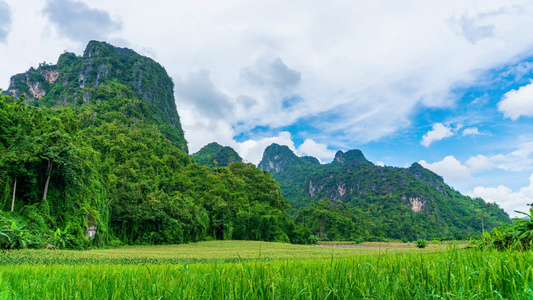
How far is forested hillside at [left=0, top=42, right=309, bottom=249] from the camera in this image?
47.6 ft

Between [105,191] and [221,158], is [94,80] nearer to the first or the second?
[221,158]

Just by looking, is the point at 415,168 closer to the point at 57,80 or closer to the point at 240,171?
the point at 240,171

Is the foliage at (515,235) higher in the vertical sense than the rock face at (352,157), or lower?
lower

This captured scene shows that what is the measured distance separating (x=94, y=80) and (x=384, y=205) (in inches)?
3851

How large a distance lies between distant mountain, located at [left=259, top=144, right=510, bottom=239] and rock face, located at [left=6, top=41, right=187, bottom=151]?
46792 mm

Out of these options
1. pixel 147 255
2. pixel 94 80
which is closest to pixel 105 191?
pixel 147 255

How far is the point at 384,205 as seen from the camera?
84.9m

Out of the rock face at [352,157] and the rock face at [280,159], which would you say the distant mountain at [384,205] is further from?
the rock face at [352,157]

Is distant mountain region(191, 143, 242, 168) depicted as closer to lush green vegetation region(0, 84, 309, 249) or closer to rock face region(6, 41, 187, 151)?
rock face region(6, 41, 187, 151)

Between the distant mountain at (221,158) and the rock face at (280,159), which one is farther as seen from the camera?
the rock face at (280,159)

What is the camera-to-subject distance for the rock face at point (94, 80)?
76.0 m

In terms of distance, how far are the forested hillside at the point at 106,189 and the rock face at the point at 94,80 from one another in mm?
17742

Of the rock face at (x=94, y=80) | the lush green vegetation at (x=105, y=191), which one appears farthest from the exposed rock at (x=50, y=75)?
the lush green vegetation at (x=105, y=191)

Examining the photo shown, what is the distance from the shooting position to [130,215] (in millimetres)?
25172
